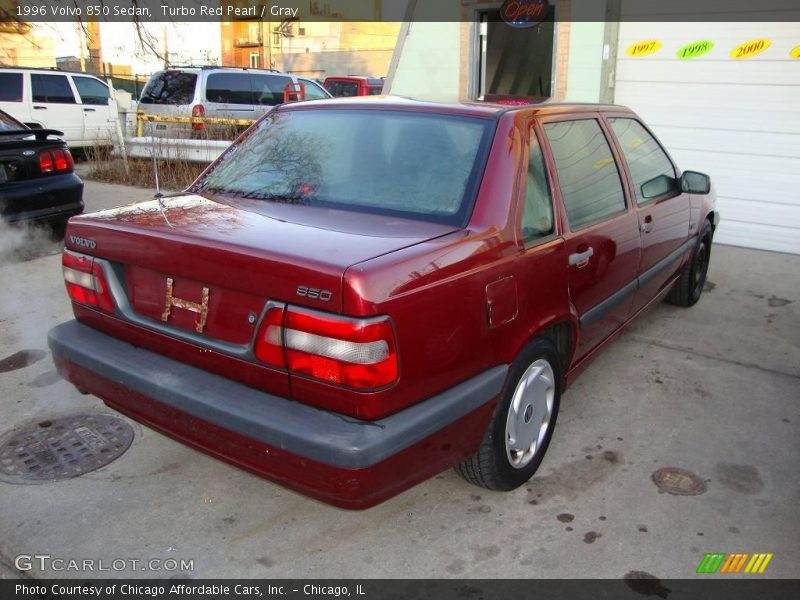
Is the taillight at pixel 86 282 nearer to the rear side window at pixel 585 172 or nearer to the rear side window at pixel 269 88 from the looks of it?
the rear side window at pixel 585 172

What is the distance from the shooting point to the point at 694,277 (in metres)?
5.41

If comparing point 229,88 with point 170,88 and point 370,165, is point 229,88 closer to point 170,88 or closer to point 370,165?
point 170,88

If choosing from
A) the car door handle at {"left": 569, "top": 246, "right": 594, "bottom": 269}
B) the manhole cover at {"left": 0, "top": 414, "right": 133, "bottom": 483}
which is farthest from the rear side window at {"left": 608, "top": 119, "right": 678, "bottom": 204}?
the manhole cover at {"left": 0, "top": 414, "right": 133, "bottom": 483}

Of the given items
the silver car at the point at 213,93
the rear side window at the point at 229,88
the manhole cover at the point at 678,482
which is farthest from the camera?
the rear side window at the point at 229,88

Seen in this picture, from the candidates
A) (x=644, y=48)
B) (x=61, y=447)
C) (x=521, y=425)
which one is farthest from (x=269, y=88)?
(x=521, y=425)

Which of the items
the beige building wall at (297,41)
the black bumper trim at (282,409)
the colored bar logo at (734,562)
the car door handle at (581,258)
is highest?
the beige building wall at (297,41)

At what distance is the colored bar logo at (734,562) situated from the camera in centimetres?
258

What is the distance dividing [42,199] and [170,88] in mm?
8031

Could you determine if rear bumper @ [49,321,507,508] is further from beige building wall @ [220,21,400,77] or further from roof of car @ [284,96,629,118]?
beige building wall @ [220,21,400,77]

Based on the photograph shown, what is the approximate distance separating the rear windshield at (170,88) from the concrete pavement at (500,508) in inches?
404

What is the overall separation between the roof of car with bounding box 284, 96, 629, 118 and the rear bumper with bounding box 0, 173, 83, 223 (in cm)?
359

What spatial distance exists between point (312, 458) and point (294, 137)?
1.71m

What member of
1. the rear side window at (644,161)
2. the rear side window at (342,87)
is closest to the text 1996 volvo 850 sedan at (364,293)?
the rear side window at (644,161)

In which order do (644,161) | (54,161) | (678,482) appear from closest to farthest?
(678,482) → (644,161) → (54,161)
